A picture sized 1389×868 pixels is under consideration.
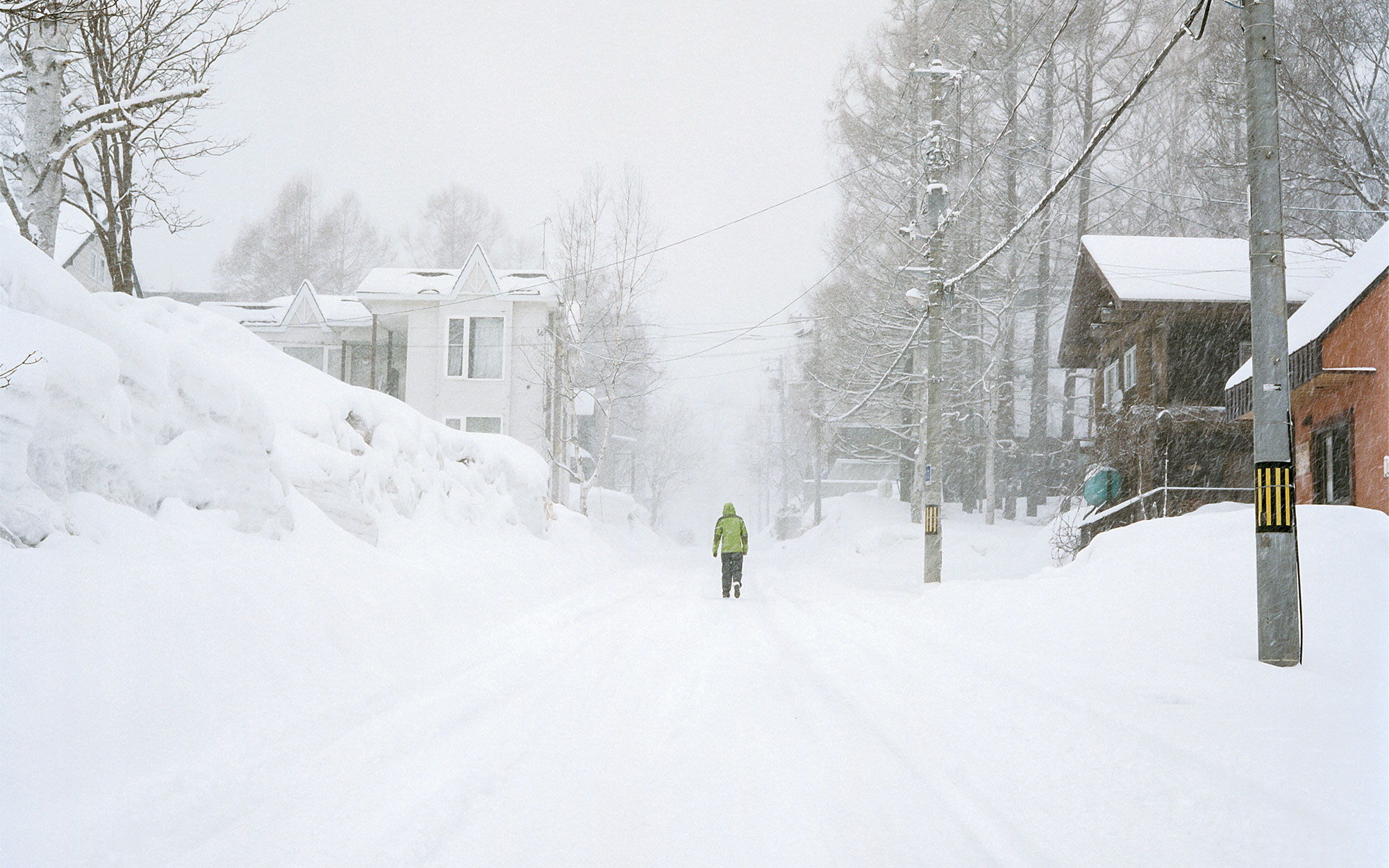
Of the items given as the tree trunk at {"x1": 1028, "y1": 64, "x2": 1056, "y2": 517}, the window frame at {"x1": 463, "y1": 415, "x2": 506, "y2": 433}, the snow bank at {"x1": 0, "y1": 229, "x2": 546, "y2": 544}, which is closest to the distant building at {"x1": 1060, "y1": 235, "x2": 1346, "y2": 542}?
the tree trunk at {"x1": 1028, "y1": 64, "x2": 1056, "y2": 517}

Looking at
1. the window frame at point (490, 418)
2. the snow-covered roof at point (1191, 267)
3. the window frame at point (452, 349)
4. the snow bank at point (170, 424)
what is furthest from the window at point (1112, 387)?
the window frame at point (452, 349)

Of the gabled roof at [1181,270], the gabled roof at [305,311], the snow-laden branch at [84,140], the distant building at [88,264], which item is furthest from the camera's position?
the distant building at [88,264]

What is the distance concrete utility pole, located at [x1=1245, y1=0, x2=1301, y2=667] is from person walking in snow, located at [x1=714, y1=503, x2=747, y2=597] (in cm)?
797

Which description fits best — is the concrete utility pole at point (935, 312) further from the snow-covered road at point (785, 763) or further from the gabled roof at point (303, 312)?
the gabled roof at point (303, 312)

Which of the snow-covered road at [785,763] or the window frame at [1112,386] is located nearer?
the snow-covered road at [785,763]

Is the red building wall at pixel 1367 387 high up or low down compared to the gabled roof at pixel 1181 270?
down

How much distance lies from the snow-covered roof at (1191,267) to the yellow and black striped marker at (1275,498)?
14.4 meters

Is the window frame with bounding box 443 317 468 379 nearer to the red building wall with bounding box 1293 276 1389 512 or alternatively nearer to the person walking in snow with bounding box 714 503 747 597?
the person walking in snow with bounding box 714 503 747 597

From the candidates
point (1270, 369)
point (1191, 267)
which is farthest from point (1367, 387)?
point (1191, 267)


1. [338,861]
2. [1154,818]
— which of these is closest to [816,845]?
[1154,818]

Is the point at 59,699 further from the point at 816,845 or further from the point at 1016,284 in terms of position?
the point at 1016,284

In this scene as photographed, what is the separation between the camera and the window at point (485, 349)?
2889 cm

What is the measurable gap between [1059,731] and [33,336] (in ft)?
22.7

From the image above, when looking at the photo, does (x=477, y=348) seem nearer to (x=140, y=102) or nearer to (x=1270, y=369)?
(x=140, y=102)
